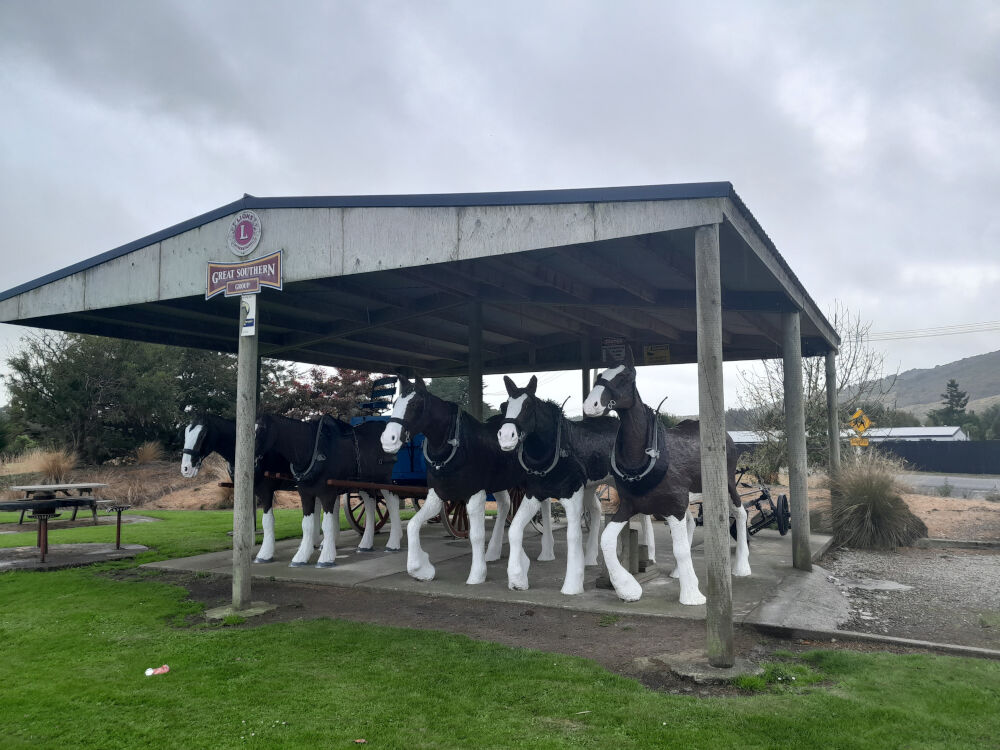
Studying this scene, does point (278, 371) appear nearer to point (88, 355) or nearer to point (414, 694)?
point (88, 355)

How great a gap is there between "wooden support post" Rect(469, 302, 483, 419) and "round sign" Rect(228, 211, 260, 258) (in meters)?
2.75

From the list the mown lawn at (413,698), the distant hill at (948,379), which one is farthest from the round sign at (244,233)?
the distant hill at (948,379)

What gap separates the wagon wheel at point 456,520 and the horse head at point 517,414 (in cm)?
426

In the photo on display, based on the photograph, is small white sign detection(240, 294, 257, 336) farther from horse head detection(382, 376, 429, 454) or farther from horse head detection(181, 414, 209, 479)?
horse head detection(181, 414, 209, 479)

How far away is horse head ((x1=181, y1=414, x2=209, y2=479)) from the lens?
8062 millimetres

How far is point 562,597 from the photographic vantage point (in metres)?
6.65

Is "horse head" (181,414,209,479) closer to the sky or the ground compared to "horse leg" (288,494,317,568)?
closer to the sky

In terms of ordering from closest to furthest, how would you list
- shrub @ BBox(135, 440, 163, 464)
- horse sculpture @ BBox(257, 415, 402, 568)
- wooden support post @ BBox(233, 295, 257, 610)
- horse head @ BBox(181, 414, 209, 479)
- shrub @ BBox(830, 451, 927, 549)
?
wooden support post @ BBox(233, 295, 257, 610) → horse head @ BBox(181, 414, 209, 479) → horse sculpture @ BBox(257, 415, 402, 568) → shrub @ BBox(830, 451, 927, 549) → shrub @ BBox(135, 440, 163, 464)

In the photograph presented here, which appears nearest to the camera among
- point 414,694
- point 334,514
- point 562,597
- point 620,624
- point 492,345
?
point 414,694

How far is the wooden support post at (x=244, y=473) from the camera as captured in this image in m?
6.54

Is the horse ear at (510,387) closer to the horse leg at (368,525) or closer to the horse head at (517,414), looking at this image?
the horse head at (517,414)

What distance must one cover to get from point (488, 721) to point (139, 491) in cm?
2129

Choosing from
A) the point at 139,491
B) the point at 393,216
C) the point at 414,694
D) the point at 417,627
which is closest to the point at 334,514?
the point at 417,627

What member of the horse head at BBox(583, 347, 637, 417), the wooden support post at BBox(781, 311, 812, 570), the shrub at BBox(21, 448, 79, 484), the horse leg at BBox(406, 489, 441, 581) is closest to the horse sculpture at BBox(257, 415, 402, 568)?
the horse leg at BBox(406, 489, 441, 581)
